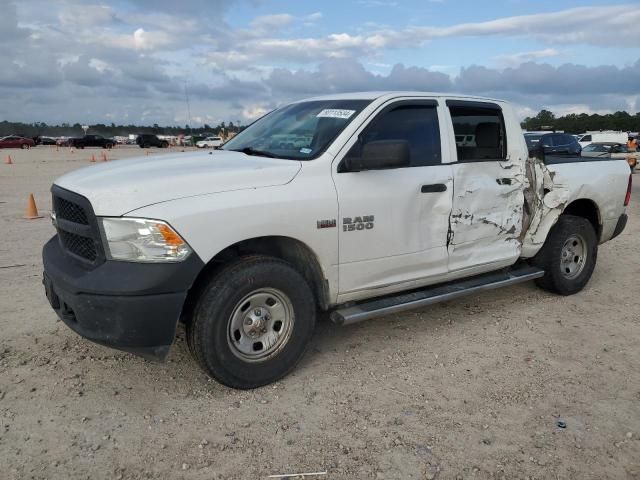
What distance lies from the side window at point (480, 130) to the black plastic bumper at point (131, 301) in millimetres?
2555

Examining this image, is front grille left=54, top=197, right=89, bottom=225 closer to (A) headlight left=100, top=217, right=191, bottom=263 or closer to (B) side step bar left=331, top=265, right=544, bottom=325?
(A) headlight left=100, top=217, right=191, bottom=263

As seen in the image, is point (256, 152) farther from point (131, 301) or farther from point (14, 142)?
point (14, 142)

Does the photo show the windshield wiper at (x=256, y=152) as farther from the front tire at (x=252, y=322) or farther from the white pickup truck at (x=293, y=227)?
the front tire at (x=252, y=322)

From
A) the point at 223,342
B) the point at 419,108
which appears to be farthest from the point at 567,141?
the point at 223,342

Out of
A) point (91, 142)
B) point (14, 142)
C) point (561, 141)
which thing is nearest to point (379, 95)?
point (561, 141)

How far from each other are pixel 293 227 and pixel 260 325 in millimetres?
695

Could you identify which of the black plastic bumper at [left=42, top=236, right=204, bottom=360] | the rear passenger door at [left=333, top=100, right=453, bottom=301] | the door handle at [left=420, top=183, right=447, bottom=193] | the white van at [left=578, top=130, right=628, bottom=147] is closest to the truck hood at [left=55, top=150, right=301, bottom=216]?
the black plastic bumper at [left=42, top=236, right=204, bottom=360]

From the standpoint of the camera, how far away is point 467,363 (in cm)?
404

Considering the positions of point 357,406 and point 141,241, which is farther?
point 357,406

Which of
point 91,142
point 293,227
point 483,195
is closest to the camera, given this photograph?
point 293,227

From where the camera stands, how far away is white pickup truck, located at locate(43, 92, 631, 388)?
3064 mm

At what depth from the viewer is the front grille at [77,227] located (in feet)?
10.2

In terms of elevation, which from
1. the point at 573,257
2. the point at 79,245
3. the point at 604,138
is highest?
the point at 79,245

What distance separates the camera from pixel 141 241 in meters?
3.02
